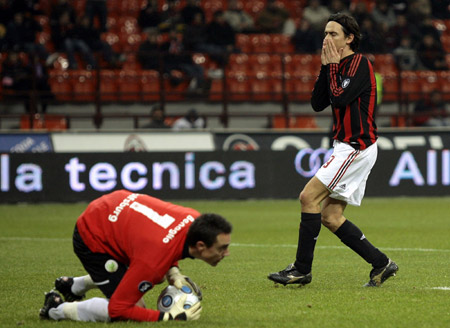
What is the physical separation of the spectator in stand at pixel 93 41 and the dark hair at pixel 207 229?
48.6 feet

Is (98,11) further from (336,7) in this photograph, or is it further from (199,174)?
(199,174)

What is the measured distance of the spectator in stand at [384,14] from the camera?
22047 millimetres

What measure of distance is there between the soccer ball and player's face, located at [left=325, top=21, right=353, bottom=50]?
252cm

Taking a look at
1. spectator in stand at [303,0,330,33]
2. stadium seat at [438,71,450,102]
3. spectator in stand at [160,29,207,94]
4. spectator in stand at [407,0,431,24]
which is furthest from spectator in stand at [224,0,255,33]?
stadium seat at [438,71,450,102]

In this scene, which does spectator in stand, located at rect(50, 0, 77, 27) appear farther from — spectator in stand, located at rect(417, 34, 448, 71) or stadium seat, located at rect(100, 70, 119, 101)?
spectator in stand, located at rect(417, 34, 448, 71)

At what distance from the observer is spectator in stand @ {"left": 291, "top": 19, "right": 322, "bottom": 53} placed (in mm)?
20969

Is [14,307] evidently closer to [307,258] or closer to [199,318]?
[199,318]

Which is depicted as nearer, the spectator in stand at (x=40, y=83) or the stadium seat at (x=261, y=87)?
the spectator in stand at (x=40, y=83)

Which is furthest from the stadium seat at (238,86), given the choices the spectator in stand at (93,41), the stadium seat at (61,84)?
the stadium seat at (61,84)

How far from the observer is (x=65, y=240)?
11.0m

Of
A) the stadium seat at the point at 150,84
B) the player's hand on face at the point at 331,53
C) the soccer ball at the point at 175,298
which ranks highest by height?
the player's hand on face at the point at 331,53

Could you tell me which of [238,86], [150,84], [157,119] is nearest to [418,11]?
[238,86]

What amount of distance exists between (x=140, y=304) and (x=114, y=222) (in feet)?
1.82

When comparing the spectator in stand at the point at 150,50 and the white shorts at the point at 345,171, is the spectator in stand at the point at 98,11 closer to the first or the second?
the spectator in stand at the point at 150,50
